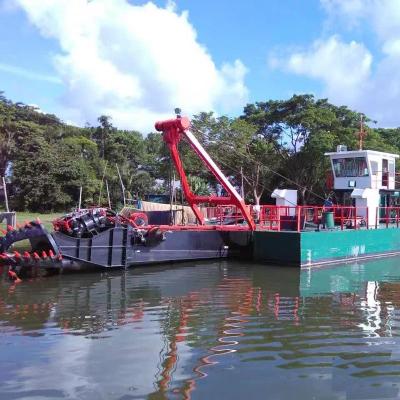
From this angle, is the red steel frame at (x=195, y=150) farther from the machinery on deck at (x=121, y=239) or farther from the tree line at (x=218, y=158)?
the tree line at (x=218, y=158)

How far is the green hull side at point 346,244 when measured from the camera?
1642 cm

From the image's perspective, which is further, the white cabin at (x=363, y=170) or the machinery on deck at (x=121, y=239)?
the white cabin at (x=363, y=170)

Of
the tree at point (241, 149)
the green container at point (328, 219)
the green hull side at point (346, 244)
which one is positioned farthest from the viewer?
the tree at point (241, 149)

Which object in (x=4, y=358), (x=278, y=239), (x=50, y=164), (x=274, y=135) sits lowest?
(x=4, y=358)

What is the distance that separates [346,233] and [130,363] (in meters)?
13.2

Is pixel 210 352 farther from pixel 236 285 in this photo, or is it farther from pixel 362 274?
pixel 362 274

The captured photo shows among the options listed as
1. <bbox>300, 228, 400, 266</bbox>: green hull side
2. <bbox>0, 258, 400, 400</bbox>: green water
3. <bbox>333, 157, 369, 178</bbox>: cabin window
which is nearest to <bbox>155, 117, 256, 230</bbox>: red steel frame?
<bbox>300, 228, 400, 266</bbox>: green hull side

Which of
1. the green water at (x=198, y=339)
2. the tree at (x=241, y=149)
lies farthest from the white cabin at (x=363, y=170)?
the tree at (x=241, y=149)

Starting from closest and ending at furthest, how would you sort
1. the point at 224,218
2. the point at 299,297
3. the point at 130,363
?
the point at 130,363 → the point at 299,297 → the point at 224,218

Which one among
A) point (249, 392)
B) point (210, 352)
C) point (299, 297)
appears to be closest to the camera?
point (249, 392)

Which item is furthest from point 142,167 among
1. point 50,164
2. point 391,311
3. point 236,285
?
point 391,311

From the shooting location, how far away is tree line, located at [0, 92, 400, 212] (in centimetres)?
3741

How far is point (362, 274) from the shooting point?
15227mm

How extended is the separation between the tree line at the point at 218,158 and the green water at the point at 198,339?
73.1 feet
